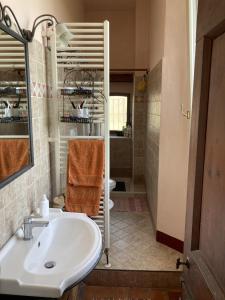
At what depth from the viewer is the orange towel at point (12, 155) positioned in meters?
1.34

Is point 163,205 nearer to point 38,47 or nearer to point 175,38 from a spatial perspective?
point 175,38

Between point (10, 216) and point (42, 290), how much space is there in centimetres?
49

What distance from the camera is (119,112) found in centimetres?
529

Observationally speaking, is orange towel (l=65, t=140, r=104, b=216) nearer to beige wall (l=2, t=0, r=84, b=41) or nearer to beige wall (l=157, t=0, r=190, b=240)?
beige wall (l=157, t=0, r=190, b=240)

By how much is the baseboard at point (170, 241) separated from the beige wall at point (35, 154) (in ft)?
4.10

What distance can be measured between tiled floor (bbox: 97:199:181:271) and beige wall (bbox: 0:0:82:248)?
924mm

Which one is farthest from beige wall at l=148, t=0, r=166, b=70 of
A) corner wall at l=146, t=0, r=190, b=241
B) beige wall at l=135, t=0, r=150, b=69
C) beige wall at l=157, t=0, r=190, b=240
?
beige wall at l=135, t=0, r=150, b=69

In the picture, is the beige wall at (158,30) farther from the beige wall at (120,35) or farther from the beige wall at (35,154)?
the beige wall at (120,35)

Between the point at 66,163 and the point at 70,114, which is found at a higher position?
the point at 70,114

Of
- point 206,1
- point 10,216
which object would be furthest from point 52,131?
point 206,1

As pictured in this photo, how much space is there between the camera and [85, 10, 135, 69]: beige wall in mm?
4430

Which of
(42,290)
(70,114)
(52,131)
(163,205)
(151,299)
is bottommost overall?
(151,299)

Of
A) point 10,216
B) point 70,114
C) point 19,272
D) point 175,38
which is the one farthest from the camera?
point 175,38

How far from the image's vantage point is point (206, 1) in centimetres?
92
